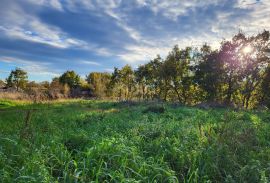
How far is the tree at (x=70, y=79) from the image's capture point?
6316 centimetres

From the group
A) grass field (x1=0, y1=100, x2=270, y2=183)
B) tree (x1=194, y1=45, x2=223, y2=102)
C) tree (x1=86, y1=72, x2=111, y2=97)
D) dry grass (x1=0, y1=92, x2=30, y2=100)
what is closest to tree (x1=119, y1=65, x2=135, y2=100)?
tree (x1=86, y1=72, x2=111, y2=97)

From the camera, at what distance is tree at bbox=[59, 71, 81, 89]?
6316 cm

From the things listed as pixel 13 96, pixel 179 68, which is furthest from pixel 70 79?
pixel 13 96

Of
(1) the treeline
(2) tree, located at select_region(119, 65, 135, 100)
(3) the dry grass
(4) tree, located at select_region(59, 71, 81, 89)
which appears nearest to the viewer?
(3) the dry grass

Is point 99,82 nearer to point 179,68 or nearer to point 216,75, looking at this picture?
point 179,68

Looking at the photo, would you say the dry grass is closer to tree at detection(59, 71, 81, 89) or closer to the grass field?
the grass field

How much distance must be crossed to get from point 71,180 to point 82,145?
225 cm

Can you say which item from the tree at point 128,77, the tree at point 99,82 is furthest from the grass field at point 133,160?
the tree at point 99,82

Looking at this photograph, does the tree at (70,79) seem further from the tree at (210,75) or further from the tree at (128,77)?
the tree at (210,75)

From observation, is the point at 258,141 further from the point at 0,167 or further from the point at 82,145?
the point at 0,167

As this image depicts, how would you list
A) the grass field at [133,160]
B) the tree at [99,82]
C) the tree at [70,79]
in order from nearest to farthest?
1. the grass field at [133,160]
2. the tree at [99,82]
3. the tree at [70,79]

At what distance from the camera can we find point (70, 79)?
63312 mm

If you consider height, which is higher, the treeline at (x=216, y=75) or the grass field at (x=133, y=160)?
the treeline at (x=216, y=75)

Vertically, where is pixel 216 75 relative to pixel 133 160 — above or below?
above
